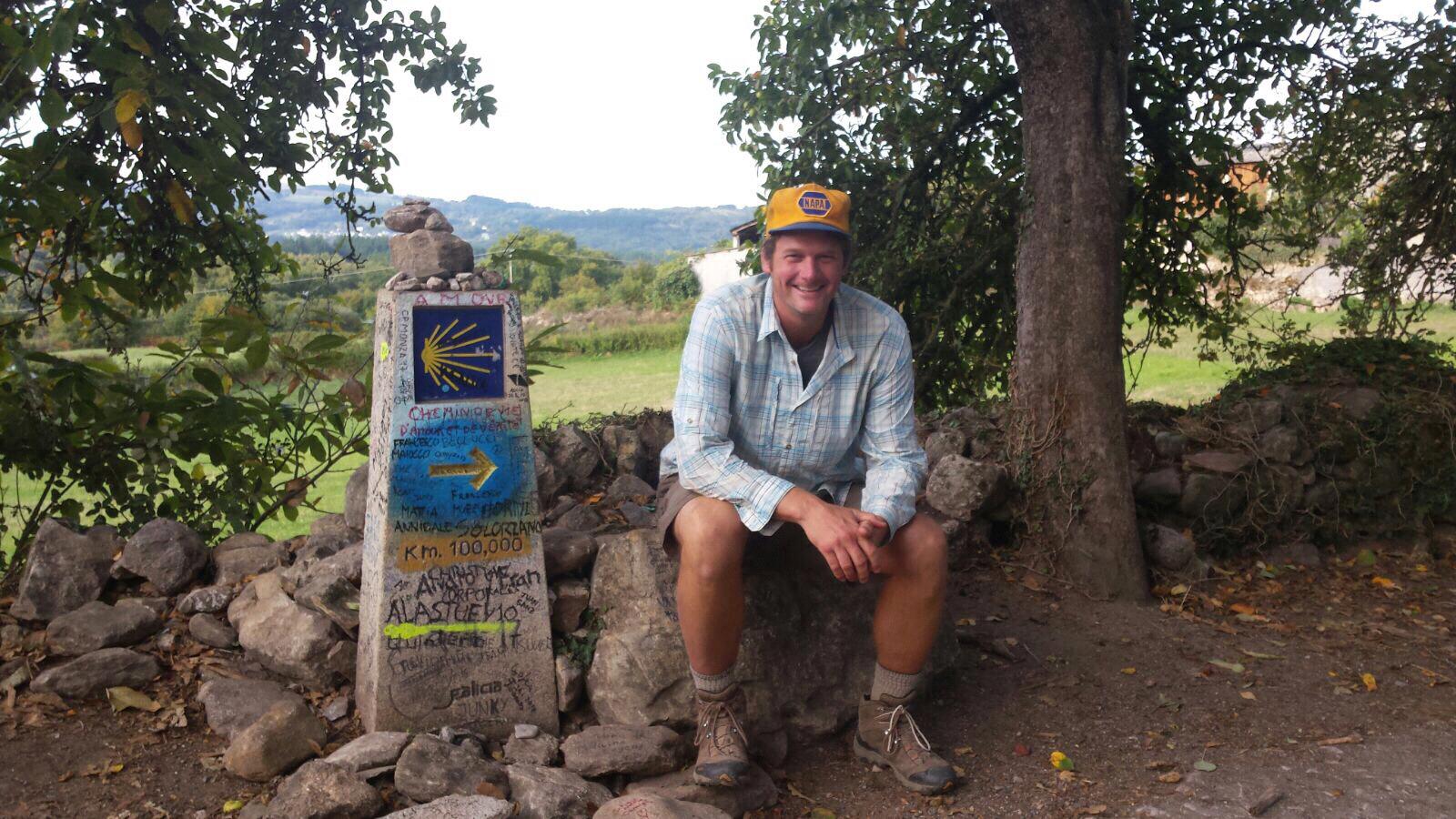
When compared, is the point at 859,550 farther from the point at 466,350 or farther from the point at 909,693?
the point at 466,350

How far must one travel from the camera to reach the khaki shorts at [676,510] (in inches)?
148

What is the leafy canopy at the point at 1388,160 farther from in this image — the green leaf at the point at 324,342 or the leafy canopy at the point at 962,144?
the green leaf at the point at 324,342

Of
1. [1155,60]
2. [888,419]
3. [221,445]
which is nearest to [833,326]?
[888,419]

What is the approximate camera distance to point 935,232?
7113 mm

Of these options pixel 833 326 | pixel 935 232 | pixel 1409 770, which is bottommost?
pixel 1409 770

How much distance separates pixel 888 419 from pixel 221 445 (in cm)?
341

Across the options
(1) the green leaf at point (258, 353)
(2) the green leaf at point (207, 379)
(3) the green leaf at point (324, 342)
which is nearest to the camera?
(1) the green leaf at point (258, 353)

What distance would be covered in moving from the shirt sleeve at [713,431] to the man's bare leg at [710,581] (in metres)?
0.06

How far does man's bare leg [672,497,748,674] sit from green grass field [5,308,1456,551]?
2.15m

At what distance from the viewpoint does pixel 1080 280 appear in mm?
5469

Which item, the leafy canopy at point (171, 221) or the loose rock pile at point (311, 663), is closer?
the loose rock pile at point (311, 663)

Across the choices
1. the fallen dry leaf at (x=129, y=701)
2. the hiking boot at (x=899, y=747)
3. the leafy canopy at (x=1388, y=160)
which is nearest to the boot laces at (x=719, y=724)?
the hiking boot at (x=899, y=747)

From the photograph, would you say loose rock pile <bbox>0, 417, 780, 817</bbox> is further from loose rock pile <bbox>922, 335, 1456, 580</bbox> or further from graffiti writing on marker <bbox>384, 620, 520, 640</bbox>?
loose rock pile <bbox>922, 335, 1456, 580</bbox>

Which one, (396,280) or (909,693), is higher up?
(396,280)
